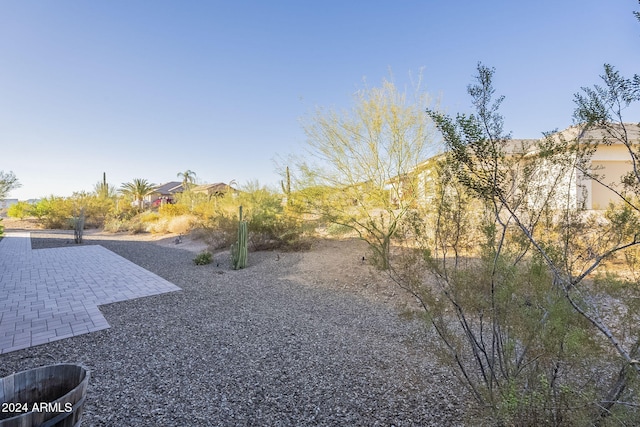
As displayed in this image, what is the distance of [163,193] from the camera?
1452 inches

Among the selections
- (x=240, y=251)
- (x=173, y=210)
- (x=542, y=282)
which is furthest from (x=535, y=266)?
(x=173, y=210)

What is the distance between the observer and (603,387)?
187cm

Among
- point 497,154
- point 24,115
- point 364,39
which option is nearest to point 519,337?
point 497,154

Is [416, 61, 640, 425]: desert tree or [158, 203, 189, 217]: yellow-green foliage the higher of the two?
[158, 203, 189, 217]: yellow-green foliage

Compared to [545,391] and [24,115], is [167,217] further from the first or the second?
[545,391]

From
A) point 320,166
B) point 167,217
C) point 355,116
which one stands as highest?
point 355,116

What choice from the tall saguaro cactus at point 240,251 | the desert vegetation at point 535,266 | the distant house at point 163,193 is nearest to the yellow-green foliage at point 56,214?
the distant house at point 163,193

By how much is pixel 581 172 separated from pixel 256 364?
145 inches

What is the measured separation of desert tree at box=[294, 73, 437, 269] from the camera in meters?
6.84

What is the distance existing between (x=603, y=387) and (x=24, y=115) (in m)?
18.6

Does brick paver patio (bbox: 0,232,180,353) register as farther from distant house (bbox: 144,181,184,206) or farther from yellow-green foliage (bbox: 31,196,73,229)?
distant house (bbox: 144,181,184,206)

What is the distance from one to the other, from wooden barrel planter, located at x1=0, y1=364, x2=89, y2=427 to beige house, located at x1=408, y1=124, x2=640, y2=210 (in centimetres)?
336

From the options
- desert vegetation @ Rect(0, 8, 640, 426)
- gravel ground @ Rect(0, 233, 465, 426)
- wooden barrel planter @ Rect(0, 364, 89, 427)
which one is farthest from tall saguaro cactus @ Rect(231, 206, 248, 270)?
wooden barrel planter @ Rect(0, 364, 89, 427)

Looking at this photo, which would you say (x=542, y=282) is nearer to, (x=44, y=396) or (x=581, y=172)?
(x=581, y=172)
